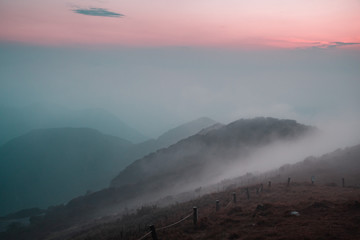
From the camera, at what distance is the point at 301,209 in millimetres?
14977

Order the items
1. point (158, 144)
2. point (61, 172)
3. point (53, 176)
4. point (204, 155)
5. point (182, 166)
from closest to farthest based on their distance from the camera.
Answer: point (182, 166) → point (204, 155) → point (53, 176) → point (61, 172) → point (158, 144)

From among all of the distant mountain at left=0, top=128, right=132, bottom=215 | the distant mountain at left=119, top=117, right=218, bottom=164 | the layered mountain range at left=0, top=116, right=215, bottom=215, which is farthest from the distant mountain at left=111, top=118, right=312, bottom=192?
the distant mountain at left=119, top=117, right=218, bottom=164

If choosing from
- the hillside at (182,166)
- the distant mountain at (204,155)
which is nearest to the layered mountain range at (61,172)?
the distant mountain at (204,155)

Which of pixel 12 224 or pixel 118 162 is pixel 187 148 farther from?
pixel 118 162

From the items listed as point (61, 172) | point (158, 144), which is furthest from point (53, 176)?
point (158, 144)

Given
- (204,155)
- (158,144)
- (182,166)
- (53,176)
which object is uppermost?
(204,155)

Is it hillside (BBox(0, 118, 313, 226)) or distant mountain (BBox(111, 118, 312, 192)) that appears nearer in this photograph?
hillside (BBox(0, 118, 313, 226))

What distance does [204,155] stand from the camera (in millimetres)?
79188

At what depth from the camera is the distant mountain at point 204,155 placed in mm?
67125

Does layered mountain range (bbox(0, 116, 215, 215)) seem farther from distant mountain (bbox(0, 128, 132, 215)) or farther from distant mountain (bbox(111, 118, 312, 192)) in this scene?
distant mountain (bbox(111, 118, 312, 192))

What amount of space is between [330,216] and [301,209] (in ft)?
6.12

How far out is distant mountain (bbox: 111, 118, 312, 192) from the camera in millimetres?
67125

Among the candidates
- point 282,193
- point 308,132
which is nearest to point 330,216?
point 282,193

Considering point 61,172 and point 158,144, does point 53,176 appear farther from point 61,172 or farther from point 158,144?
point 158,144
